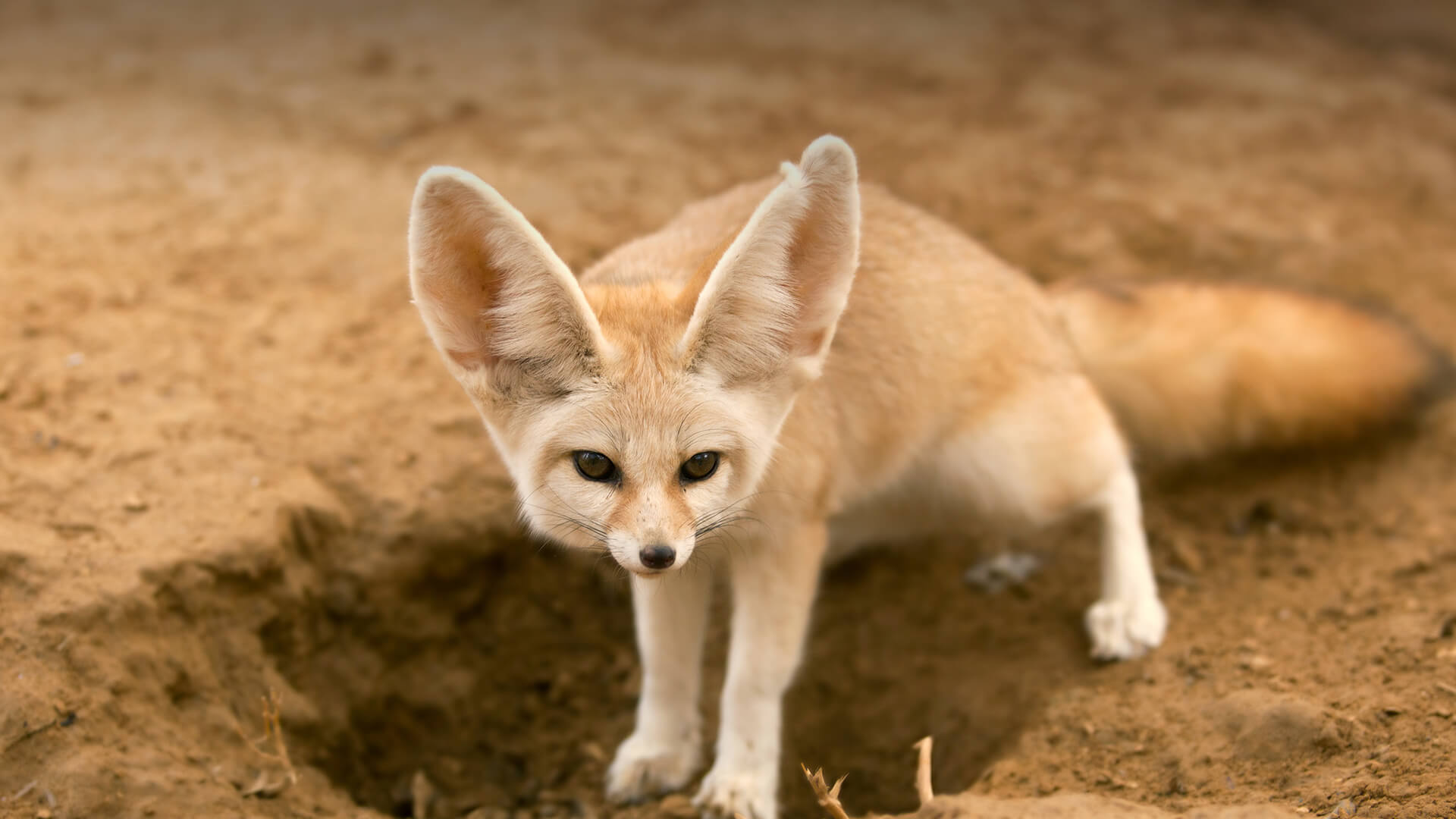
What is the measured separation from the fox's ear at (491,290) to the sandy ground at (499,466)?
1185mm

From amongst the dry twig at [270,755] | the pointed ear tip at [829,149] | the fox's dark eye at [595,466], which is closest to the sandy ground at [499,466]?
the dry twig at [270,755]

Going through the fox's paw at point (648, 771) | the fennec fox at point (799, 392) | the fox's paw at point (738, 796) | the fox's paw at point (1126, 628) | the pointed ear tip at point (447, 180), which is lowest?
the fox's paw at point (648, 771)

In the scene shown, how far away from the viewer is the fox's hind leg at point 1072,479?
336 centimetres

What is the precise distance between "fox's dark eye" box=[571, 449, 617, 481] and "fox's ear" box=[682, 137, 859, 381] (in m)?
0.26

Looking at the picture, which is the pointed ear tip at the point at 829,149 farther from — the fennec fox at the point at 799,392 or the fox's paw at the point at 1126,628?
the fox's paw at the point at 1126,628

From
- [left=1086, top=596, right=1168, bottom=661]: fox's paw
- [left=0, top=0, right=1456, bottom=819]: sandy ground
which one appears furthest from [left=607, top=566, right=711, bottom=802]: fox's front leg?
[left=1086, top=596, right=1168, bottom=661]: fox's paw

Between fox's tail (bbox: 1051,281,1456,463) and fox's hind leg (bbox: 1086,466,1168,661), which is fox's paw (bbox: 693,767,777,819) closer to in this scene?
fox's hind leg (bbox: 1086,466,1168,661)

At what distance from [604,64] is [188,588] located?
3.84m

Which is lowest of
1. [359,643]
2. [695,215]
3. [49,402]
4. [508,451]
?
[359,643]

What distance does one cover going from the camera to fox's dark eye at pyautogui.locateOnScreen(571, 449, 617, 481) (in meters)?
2.40

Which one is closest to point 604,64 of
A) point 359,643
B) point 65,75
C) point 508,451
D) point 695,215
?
point 65,75

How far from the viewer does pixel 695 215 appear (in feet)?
10.7

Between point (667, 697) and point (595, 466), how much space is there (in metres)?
1.07

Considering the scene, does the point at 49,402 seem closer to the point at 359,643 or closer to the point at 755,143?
the point at 359,643
